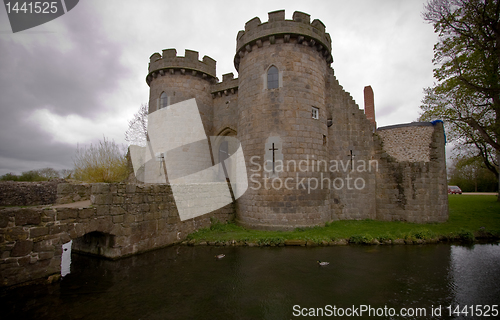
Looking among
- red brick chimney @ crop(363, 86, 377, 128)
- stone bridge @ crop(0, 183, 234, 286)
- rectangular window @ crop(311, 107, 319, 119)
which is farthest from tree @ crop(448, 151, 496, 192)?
stone bridge @ crop(0, 183, 234, 286)

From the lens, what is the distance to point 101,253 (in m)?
7.55

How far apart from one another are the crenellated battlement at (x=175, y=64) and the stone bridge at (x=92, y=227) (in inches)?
359

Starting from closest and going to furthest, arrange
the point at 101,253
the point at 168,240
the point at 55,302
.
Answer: the point at 55,302
the point at 101,253
the point at 168,240

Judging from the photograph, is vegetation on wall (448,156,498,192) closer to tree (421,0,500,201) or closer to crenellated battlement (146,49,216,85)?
tree (421,0,500,201)

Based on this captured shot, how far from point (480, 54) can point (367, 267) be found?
451 inches

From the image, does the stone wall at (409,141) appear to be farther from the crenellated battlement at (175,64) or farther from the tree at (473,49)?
the crenellated battlement at (175,64)

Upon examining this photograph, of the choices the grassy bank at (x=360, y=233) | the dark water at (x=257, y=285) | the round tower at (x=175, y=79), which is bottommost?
the dark water at (x=257, y=285)

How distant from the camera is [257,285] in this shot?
17.9ft

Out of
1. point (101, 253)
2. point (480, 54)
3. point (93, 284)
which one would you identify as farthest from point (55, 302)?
point (480, 54)

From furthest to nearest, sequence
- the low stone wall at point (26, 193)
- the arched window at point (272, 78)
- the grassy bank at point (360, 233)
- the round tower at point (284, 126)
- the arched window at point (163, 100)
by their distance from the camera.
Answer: the arched window at point (163, 100) < the low stone wall at point (26, 193) < the arched window at point (272, 78) < the round tower at point (284, 126) < the grassy bank at point (360, 233)

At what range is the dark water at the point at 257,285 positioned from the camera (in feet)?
14.4

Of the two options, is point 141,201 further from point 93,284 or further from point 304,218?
point 304,218

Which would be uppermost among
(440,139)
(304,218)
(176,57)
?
(176,57)

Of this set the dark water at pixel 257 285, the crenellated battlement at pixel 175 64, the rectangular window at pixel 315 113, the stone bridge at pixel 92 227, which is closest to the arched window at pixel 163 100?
the crenellated battlement at pixel 175 64
